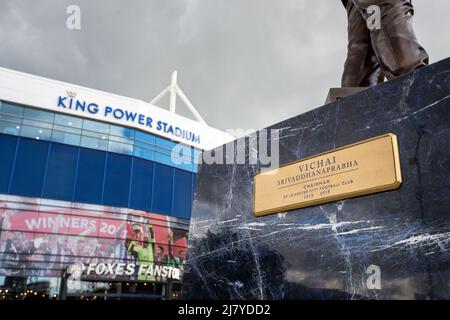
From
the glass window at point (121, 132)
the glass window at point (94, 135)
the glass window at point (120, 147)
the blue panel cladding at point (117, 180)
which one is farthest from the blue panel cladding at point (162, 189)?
the glass window at point (94, 135)

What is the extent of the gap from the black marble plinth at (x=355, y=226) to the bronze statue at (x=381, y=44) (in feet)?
1.79

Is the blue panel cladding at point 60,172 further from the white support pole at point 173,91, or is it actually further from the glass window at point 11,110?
the white support pole at point 173,91

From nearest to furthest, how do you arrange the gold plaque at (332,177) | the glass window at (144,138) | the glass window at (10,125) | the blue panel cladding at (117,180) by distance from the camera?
1. the gold plaque at (332,177)
2. the glass window at (10,125)
3. the blue panel cladding at (117,180)
4. the glass window at (144,138)

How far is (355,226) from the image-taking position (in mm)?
2613

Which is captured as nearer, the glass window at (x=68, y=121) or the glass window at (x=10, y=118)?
the glass window at (x=10, y=118)

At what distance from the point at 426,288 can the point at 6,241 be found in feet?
71.7

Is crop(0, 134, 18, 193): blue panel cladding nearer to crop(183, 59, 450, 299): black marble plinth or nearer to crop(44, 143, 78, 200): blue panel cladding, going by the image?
crop(44, 143, 78, 200): blue panel cladding

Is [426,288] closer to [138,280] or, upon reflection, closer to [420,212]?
[420,212]

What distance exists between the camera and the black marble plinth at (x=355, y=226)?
2289 mm

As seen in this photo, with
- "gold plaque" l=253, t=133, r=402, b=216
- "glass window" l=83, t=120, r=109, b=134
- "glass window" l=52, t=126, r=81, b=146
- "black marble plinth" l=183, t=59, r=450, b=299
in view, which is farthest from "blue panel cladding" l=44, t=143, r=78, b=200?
"gold plaque" l=253, t=133, r=402, b=216

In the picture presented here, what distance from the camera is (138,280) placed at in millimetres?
22953

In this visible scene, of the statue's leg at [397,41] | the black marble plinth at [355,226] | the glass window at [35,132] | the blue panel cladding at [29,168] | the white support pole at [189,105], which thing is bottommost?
the black marble plinth at [355,226]

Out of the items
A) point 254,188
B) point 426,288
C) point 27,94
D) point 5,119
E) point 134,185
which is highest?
point 27,94

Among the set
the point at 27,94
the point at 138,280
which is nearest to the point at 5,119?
the point at 27,94
